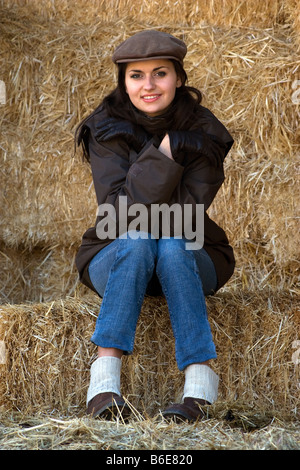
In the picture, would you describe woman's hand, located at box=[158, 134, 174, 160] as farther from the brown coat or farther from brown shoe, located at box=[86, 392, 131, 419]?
brown shoe, located at box=[86, 392, 131, 419]

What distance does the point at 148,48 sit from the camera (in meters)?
1.93

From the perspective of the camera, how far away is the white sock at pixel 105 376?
5.60 ft

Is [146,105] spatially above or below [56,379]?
above

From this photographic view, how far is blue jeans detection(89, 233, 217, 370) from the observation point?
173cm

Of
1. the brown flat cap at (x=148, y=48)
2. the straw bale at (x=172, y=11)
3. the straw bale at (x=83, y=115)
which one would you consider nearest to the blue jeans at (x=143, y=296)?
the brown flat cap at (x=148, y=48)

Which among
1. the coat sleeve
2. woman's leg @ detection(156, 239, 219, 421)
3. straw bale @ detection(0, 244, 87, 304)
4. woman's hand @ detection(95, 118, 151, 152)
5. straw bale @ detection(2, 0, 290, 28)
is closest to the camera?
woman's leg @ detection(156, 239, 219, 421)

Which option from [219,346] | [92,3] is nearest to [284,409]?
[219,346]

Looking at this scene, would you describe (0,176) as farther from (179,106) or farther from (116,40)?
(179,106)

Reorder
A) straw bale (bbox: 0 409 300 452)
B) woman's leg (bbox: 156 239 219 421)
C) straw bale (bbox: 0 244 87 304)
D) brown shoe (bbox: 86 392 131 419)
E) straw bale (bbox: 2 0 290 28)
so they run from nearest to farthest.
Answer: straw bale (bbox: 0 409 300 452) → brown shoe (bbox: 86 392 131 419) → woman's leg (bbox: 156 239 219 421) → straw bale (bbox: 2 0 290 28) → straw bale (bbox: 0 244 87 304)

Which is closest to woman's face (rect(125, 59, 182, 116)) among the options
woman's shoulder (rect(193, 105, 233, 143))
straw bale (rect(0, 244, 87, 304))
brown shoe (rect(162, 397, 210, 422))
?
woman's shoulder (rect(193, 105, 233, 143))

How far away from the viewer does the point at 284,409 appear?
6.74 feet

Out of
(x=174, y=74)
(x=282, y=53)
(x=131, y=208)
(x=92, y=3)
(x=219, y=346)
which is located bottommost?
(x=219, y=346)

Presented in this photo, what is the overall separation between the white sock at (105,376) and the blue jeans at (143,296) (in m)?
0.04
